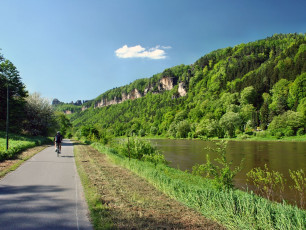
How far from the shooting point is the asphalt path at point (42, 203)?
499 centimetres

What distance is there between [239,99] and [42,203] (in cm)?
10313

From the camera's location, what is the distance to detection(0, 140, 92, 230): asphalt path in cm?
499

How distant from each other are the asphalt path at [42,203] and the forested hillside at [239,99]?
941 centimetres

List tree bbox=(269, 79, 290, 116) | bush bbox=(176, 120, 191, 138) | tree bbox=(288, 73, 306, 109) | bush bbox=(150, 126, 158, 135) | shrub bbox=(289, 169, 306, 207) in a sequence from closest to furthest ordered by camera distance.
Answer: shrub bbox=(289, 169, 306, 207) → tree bbox=(288, 73, 306, 109) → tree bbox=(269, 79, 290, 116) → bush bbox=(176, 120, 191, 138) → bush bbox=(150, 126, 158, 135)

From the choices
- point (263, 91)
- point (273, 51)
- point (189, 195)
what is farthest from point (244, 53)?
point (189, 195)

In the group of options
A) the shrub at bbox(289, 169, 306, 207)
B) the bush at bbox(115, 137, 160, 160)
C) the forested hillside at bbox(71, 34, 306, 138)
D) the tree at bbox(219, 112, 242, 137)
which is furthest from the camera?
the tree at bbox(219, 112, 242, 137)

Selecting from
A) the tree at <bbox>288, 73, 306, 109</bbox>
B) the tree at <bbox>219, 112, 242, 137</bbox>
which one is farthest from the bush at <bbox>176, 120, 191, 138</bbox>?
the tree at <bbox>288, 73, 306, 109</bbox>

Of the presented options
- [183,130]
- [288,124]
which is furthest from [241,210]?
[183,130]

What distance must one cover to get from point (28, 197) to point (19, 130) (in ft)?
113

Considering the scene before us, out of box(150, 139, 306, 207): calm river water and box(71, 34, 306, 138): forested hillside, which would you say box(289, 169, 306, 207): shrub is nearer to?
box(150, 139, 306, 207): calm river water

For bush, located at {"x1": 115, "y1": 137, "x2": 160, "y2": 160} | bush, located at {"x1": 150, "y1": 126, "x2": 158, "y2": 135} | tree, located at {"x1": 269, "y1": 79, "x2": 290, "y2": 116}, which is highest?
tree, located at {"x1": 269, "y1": 79, "x2": 290, "y2": 116}

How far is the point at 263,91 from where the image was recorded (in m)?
103

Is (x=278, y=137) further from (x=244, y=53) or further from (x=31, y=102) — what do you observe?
(x=244, y=53)

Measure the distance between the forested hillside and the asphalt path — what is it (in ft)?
30.9
